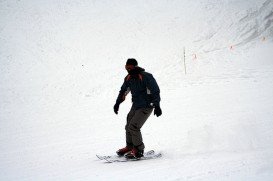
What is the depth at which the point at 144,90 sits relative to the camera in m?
5.10

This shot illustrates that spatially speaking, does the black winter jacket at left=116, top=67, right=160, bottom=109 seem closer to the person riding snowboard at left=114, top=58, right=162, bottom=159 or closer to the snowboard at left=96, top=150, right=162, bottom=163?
the person riding snowboard at left=114, top=58, right=162, bottom=159

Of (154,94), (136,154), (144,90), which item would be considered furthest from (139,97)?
(136,154)

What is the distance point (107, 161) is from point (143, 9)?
23314 millimetres

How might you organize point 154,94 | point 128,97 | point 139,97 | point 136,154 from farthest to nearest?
point 128,97
point 136,154
point 139,97
point 154,94

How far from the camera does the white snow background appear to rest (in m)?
5.01

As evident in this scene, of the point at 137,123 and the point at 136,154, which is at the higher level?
the point at 137,123

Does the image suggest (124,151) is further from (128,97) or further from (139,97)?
(128,97)

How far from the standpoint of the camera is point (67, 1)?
91.5 feet

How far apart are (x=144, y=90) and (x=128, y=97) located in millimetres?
6413

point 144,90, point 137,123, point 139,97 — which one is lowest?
point 137,123

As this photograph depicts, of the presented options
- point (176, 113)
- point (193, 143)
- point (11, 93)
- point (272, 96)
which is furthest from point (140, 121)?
point (11, 93)

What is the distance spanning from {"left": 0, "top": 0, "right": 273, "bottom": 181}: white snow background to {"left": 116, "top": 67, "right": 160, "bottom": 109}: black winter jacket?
1.02 meters

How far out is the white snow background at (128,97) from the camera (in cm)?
501

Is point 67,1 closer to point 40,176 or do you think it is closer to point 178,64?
point 178,64
